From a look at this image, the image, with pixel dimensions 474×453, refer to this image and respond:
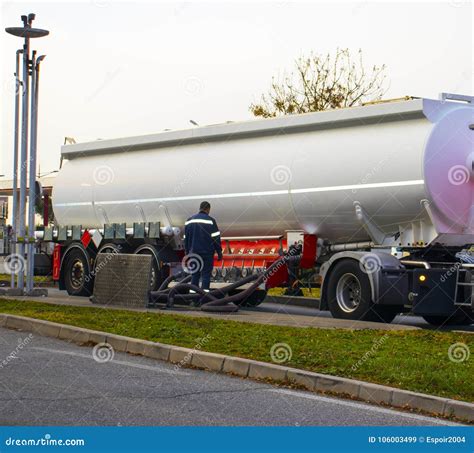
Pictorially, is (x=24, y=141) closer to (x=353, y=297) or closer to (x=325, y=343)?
(x=353, y=297)

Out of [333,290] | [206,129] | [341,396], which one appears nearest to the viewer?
[341,396]

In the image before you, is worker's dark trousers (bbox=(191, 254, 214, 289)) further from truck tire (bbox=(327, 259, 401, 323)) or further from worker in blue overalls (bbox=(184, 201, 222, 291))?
truck tire (bbox=(327, 259, 401, 323))

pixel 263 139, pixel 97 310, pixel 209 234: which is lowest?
pixel 97 310

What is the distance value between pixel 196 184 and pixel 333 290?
441cm

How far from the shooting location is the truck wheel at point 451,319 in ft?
56.0

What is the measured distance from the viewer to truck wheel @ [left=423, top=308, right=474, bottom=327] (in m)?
17.1

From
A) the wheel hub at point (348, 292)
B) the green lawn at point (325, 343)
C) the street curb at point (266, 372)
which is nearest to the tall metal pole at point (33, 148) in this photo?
the green lawn at point (325, 343)

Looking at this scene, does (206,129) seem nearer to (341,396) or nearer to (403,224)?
(403,224)

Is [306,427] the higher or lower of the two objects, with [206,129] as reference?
lower

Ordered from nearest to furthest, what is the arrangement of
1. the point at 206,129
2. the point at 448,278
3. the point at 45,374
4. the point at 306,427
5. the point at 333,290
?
the point at 306,427, the point at 45,374, the point at 448,278, the point at 333,290, the point at 206,129

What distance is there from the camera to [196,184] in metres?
20.3

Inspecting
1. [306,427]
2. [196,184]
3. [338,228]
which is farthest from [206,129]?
[306,427]

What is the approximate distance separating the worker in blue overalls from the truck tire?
2544mm

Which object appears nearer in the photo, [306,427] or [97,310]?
[306,427]
